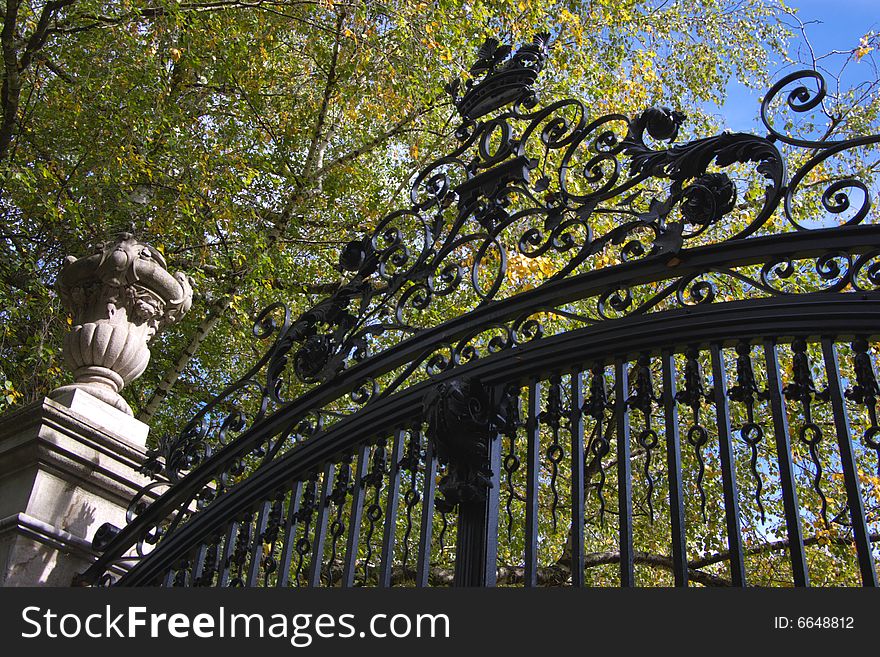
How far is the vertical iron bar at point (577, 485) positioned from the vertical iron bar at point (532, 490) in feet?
0.39

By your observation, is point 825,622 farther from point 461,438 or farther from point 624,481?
point 461,438

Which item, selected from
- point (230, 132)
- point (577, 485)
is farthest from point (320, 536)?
point (230, 132)

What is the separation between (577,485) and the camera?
267cm

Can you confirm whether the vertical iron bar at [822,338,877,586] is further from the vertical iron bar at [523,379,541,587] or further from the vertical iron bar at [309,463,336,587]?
the vertical iron bar at [309,463,336,587]

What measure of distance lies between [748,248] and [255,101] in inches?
330

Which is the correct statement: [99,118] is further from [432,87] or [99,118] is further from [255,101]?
[432,87]

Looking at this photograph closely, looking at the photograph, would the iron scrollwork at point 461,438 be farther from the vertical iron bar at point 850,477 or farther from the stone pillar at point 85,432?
the stone pillar at point 85,432

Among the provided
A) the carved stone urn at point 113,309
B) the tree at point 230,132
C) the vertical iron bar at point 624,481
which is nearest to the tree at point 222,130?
the tree at point 230,132

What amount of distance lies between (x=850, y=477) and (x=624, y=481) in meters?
0.61

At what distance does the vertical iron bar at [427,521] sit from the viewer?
110 inches

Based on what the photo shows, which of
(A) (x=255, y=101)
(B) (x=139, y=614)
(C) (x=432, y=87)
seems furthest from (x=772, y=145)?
(A) (x=255, y=101)

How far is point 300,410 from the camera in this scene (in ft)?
12.0

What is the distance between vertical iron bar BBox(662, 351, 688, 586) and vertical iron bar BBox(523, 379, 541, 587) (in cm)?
41

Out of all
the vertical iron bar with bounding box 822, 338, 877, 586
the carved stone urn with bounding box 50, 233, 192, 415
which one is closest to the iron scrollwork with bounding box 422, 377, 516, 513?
the vertical iron bar with bounding box 822, 338, 877, 586
